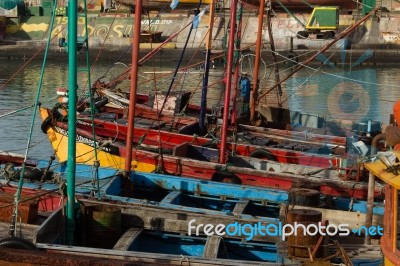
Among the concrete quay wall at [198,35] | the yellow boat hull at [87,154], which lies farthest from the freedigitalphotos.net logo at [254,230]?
the concrete quay wall at [198,35]

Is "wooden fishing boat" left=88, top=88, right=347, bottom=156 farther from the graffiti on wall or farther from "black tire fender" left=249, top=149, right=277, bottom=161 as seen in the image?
the graffiti on wall

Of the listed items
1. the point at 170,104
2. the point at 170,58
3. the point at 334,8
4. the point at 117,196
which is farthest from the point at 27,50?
the point at 117,196

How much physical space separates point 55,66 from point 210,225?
47.9 m

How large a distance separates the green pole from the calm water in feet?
45.0

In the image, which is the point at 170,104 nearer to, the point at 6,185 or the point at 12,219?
the point at 6,185

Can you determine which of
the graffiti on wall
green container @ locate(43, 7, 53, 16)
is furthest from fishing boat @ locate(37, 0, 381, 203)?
green container @ locate(43, 7, 53, 16)

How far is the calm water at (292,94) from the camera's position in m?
29.3

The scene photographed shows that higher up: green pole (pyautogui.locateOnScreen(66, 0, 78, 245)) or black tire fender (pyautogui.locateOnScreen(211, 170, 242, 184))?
green pole (pyautogui.locateOnScreen(66, 0, 78, 245))

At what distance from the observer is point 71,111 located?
10.8m

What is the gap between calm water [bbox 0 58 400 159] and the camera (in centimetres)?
2928

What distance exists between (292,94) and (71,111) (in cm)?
2178

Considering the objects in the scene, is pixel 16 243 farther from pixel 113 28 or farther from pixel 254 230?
pixel 113 28

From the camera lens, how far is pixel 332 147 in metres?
18.4

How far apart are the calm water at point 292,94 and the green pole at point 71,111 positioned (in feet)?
45.0
